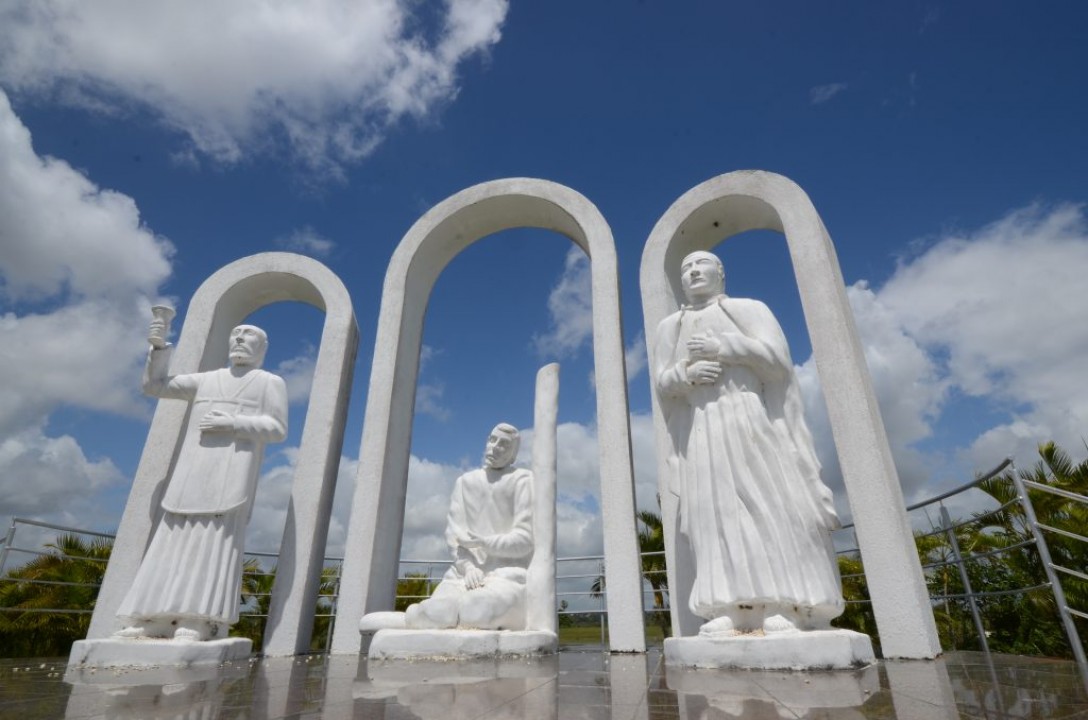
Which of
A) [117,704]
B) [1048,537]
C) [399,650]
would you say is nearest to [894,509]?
[399,650]

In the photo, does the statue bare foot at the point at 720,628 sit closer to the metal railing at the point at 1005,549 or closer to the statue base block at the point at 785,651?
the statue base block at the point at 785,651

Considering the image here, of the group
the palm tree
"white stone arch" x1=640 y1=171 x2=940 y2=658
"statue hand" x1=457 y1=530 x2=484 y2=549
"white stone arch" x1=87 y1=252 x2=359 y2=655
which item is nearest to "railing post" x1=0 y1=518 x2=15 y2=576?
"white stone arch" x1=87 y1=252 x2=359 y2=655

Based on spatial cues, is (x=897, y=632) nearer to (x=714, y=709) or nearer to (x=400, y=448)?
(x=714, y=709)

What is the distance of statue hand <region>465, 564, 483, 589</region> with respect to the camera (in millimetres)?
5309

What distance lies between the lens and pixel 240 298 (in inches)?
334

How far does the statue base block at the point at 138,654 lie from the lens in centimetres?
492

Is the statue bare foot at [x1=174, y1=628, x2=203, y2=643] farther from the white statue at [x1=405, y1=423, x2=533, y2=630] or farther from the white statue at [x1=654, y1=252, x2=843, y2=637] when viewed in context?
the white statue at [x1=654, y1=252, x2=843, y2=637]

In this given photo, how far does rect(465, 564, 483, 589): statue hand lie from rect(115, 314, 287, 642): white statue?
2.31 meters

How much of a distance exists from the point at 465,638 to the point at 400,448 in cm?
307

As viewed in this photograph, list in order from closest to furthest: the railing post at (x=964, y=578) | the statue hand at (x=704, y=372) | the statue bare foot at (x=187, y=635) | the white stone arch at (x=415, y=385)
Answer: the statue hand at (x=704, y=372), the railing post at (x=964, y=578), the statue bare foot at (x=187, y=635), the white stone arch at (x=415, y=385)

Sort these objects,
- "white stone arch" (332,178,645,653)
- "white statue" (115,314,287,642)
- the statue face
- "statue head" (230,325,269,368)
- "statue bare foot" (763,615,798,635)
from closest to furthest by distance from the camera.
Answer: "statue bare foot" (763,615,798,635), "white statue" (115,314,287,642), "white stone arch" (332,178,645,653), the statue face, "statue head" (230,325,269,368)

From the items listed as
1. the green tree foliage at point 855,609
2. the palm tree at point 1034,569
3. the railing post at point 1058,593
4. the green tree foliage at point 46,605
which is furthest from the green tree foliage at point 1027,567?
the green tree foliage at point 46,605

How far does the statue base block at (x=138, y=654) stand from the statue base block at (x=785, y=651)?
4058mm

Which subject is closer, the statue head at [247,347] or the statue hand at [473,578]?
the statue hand at [473,578]
